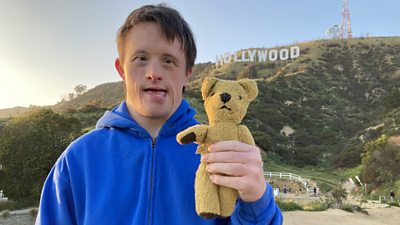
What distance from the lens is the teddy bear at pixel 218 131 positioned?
4.34 feet

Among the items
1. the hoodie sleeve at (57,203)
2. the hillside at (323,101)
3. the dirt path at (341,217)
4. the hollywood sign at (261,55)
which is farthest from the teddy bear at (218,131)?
the hollywood sign at (261,55)

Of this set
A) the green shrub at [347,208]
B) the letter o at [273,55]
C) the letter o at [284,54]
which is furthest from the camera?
the letter o at [273,55]

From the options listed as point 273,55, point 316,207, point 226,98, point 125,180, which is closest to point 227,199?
point 226,98

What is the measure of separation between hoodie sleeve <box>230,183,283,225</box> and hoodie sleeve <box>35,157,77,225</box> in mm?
728

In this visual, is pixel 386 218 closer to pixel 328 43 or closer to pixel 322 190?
pixel 322 190

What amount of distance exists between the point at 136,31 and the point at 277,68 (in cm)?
6775

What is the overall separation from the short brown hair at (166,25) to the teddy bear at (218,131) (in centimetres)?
34

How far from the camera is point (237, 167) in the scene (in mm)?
1257

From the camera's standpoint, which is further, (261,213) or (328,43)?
(328,43)

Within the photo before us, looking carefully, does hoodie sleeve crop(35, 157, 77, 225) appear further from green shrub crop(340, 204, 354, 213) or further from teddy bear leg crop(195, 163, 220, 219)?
green shrub crop(340, 204, 354, 213)

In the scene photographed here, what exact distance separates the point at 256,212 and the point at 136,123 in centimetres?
71

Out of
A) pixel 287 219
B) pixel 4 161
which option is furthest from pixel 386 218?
pixel 4 161

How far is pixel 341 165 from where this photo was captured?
33.9 meters

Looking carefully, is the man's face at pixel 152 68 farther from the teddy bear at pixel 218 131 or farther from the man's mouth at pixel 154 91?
the teddy bear at pixel 218 131
